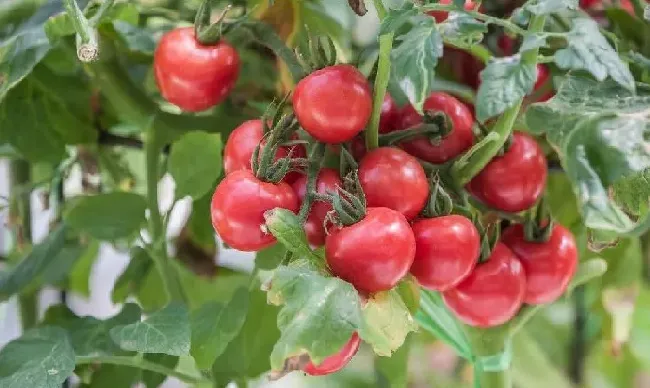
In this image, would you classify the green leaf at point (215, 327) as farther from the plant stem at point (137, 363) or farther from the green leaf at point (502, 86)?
the green leaf at point (502, 86)

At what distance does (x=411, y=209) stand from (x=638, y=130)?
0.29ft

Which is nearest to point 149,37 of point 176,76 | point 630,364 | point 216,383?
point 176,76

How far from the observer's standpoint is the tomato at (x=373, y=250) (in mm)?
253

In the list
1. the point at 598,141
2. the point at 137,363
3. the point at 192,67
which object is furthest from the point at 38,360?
the point at 598,141

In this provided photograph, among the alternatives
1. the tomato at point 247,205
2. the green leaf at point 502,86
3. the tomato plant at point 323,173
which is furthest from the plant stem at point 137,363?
the green leaf at point 502,86

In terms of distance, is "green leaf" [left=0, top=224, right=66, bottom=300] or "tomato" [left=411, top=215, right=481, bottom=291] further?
"green leaf" [left=0, top=224, right=66, bottom=300]

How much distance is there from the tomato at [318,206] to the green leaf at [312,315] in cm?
4

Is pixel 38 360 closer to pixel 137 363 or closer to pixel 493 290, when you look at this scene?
pixel 137 363

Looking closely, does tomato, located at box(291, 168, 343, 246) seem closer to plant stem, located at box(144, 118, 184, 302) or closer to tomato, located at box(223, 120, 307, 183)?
tomato, located at box(223, 120, 307, 183)

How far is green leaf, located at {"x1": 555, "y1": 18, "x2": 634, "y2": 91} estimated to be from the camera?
24 centimetres

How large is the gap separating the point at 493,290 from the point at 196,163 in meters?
0.16

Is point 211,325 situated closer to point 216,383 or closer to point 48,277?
point 216,383

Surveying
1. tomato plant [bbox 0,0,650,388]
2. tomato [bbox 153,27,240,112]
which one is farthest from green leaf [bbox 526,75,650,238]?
tomato [bbox 153,27,240,112]

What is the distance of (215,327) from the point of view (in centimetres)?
36
